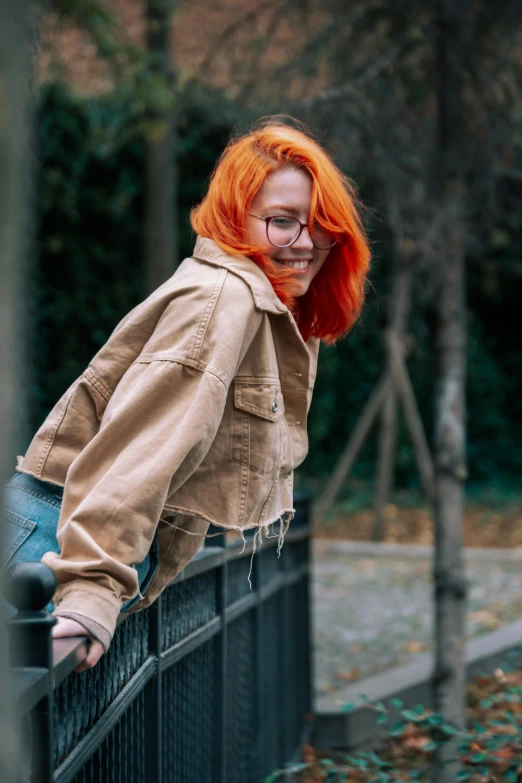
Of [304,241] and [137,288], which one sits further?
[137,288]

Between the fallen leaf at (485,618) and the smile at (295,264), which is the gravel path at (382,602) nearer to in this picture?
the fallen leaf at (485,618)

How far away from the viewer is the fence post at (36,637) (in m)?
1.28

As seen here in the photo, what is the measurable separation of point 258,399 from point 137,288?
31.6 feet

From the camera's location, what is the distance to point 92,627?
1.50 metres

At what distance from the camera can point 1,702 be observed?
2.16 ft

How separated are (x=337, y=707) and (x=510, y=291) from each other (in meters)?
9.69

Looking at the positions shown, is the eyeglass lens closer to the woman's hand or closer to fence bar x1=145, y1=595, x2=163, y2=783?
fence bar x1=145, y1=595, x2=163, y2=783

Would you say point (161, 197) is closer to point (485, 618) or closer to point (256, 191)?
point (485, 618)

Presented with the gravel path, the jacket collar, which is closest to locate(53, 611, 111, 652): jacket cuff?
the jacket collar

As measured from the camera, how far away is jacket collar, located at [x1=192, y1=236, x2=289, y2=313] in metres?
1.91

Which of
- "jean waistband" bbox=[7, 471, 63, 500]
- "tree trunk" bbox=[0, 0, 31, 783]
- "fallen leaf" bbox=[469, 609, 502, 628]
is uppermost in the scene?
"tree trunk" bbox=[0, 0, 31, 783]

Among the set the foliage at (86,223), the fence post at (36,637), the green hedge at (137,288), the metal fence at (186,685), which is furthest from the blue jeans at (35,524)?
the foliage at (86,223)

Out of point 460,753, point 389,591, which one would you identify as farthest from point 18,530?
point 389,591

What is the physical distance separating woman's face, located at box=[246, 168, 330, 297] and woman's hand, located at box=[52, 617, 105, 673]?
945 millimetres
